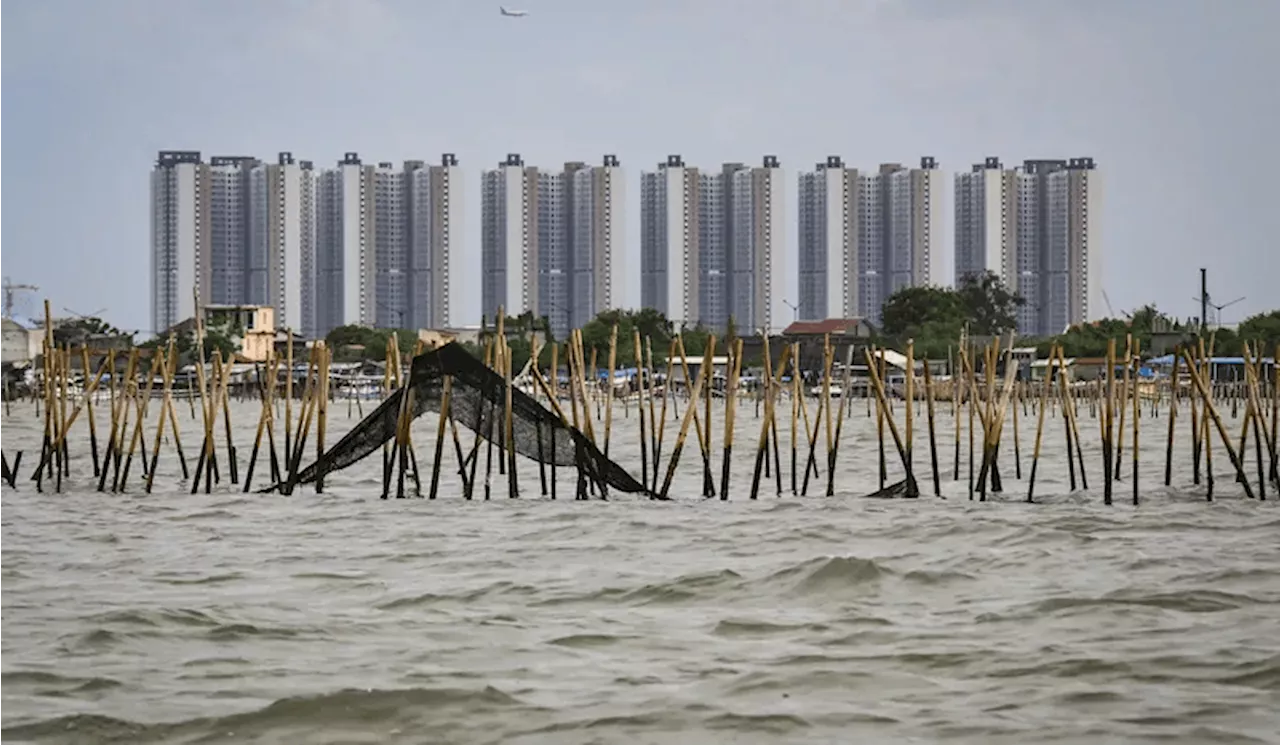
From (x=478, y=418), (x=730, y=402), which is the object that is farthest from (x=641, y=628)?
(x=478, y=418)

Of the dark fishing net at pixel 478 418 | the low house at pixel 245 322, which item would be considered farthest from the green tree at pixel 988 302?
the dark fishing net at pixel 478 418

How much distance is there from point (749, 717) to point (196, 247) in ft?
301

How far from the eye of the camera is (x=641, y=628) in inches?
290

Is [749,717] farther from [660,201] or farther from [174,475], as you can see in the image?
[660,201]

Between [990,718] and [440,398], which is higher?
[440,398]

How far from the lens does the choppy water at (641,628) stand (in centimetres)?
559

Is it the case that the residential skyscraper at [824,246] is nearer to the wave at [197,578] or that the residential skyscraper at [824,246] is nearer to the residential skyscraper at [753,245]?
the residential skyscraper at [753,245]

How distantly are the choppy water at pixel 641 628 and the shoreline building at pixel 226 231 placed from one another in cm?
8279

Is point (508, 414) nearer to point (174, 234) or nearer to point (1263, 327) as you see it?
point (1263, 327)

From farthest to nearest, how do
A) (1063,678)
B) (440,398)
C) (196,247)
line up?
1. (196,247)
2. (440,398)
3. (1063,678)

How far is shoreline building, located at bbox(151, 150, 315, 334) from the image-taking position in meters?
93.2

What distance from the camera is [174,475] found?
742 inches

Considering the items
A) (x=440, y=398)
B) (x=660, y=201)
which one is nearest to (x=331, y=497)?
(x=440, y=398)

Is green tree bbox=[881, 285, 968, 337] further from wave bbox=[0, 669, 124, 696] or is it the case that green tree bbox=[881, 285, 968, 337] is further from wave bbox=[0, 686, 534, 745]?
Answer: wave bbox=[0, 686, 534, 745]
